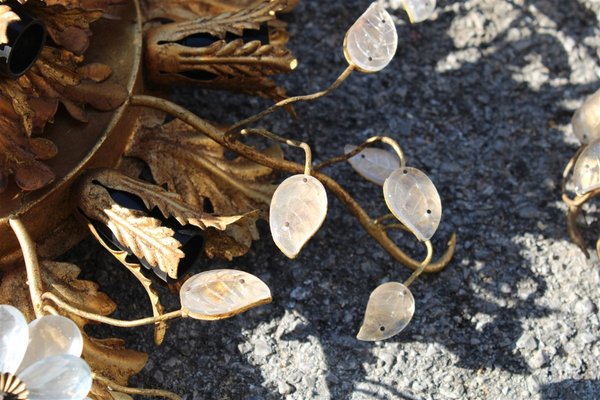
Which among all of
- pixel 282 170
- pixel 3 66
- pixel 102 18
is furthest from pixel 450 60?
pixel 3 66

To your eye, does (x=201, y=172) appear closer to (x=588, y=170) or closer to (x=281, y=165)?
(x=281, y=165)

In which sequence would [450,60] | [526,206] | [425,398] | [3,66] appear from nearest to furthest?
[3,66], [425,398], [526,206], [450,60]

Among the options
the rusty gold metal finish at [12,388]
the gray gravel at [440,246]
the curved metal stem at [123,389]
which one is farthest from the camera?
the gray gravel at [440,246]

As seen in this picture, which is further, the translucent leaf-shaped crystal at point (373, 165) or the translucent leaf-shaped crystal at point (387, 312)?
the translucent leaf-shaped crystal at point (373, 165)

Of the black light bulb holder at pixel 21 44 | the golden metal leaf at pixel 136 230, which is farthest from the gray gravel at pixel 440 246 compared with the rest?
the black light bulb holder at pixel 21 44

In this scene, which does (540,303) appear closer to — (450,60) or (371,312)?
(371,312)

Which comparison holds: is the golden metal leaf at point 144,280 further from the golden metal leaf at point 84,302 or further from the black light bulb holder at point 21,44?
the black light bulb holder at point 21,44

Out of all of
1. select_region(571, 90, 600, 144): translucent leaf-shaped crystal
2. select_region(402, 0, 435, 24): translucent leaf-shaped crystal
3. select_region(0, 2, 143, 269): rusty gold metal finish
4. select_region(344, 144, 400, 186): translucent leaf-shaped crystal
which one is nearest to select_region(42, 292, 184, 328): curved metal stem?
select_region(0, 2, 143, 269): rusty gold metal finish
